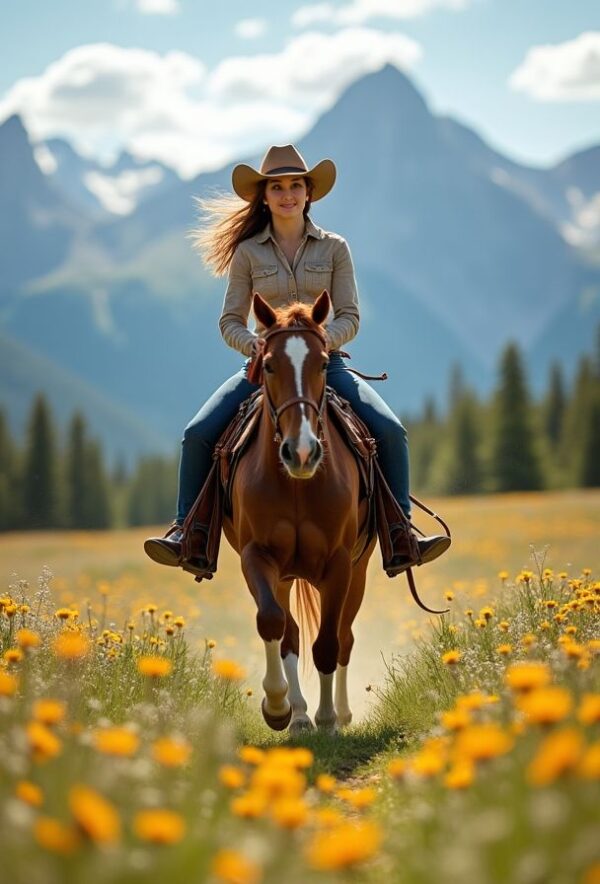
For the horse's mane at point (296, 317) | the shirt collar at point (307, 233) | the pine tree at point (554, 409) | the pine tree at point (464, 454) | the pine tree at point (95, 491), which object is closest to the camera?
the horse's mane at point (296, 317)

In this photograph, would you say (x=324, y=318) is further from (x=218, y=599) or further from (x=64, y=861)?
(x=218, y=599)

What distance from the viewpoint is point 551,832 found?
298cm

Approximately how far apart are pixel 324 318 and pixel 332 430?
3.45ft

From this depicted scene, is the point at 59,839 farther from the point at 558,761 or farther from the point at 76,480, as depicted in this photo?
the point at 76,480

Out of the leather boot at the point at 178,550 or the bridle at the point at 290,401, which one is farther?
the leather boot at the point at 178,550

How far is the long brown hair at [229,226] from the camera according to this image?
9.73m

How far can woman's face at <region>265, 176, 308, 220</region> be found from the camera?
30.8 ft

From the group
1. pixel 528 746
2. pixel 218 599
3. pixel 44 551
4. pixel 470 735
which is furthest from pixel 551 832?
pixel 44 551

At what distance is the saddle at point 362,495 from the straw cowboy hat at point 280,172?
1.93 metres

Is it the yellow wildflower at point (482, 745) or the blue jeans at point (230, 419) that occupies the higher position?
the yellow wildflower at point (482, 745)

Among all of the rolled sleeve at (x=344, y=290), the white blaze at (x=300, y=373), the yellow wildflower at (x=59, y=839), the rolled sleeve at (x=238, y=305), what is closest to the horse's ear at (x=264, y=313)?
the white blaze at (x=300, y=373)

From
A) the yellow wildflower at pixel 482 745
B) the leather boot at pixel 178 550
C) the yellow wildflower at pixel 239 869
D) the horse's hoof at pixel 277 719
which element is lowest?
the horse's hoof at pixel 277 719

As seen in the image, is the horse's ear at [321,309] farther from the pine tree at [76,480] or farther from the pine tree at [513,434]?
the pine tree at [76,480]

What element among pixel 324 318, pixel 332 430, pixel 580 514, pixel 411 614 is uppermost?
pixel 324 318
